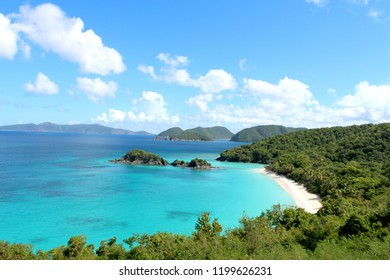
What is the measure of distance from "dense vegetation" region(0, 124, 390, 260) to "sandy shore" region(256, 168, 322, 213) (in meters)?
1.54

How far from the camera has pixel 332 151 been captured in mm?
89688

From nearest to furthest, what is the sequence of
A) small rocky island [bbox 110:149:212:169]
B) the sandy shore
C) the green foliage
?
the green foliage
the sandy shore
small rocky island [bbox 110:149:212:169]

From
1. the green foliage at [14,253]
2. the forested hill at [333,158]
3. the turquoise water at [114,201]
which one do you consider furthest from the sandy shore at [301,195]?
the green foliage at [14,253]

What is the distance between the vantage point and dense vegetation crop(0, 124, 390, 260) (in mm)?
13984

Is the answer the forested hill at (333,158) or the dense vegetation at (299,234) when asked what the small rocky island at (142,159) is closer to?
the forested hill at (333,158)

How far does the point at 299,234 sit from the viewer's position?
20734mm

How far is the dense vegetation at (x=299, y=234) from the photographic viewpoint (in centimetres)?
1398

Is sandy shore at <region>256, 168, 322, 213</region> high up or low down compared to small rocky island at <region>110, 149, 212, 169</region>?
down

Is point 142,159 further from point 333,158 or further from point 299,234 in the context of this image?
point 299,234

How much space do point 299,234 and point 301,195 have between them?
28531 mm

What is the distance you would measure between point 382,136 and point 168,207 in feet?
250

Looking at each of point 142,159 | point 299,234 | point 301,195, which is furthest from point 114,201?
point 142,159

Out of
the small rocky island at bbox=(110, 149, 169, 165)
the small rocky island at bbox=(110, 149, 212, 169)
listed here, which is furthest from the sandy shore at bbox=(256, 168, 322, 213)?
the small rocky island at bbox=(110, 149, 169, 165)

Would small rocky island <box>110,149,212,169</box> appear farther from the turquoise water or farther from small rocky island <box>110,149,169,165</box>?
the turquoise water
